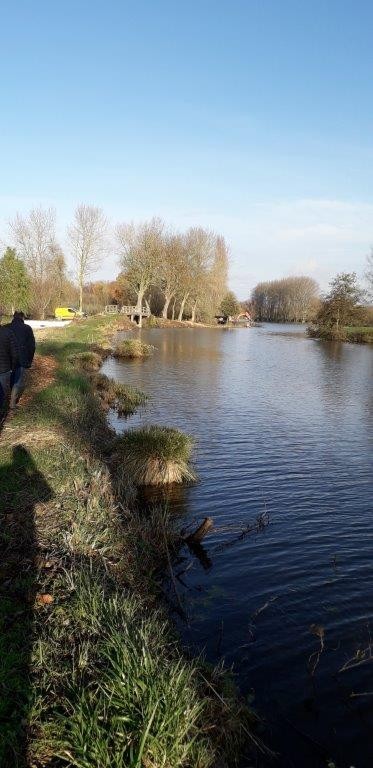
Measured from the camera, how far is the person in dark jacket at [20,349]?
37.5ft

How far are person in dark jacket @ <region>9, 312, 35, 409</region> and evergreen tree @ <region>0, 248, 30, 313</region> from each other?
3622cm

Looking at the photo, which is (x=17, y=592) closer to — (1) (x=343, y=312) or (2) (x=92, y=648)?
(2) (x=92, y=648)

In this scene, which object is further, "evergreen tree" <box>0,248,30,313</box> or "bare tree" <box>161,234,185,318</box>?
"bare tree" <box>161,234,185,318</box>

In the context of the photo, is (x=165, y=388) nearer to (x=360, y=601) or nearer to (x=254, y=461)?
(x=254, y=461)

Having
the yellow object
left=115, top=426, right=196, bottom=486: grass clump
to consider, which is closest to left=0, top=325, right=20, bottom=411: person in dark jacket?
left=115, top=426, right=196, bottom=486: grass clump

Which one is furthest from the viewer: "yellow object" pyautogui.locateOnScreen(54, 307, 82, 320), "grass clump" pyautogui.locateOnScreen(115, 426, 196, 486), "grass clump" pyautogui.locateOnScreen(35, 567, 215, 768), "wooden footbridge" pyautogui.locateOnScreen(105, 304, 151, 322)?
"wooden footbridge" pyautogui.locateOnScreen(105, 304, 151, 322)

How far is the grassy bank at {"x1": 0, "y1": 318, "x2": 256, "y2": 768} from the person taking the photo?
12.2 ft

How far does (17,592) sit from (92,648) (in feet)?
4.04

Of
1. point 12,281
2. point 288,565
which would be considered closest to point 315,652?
point 288,565

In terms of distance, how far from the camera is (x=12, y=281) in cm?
4609

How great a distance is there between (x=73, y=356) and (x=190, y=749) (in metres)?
22.5

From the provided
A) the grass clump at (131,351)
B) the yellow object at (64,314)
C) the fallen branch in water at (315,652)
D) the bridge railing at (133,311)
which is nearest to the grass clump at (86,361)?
the grass clump at (131,351)

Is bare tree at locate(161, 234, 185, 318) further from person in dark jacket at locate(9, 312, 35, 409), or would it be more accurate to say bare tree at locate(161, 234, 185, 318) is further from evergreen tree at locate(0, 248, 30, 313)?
person in dark jacket at locate(9, 312, 35, 409)

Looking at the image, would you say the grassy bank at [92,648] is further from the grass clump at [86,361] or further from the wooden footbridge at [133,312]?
the wooden footbridge at [133,312]
